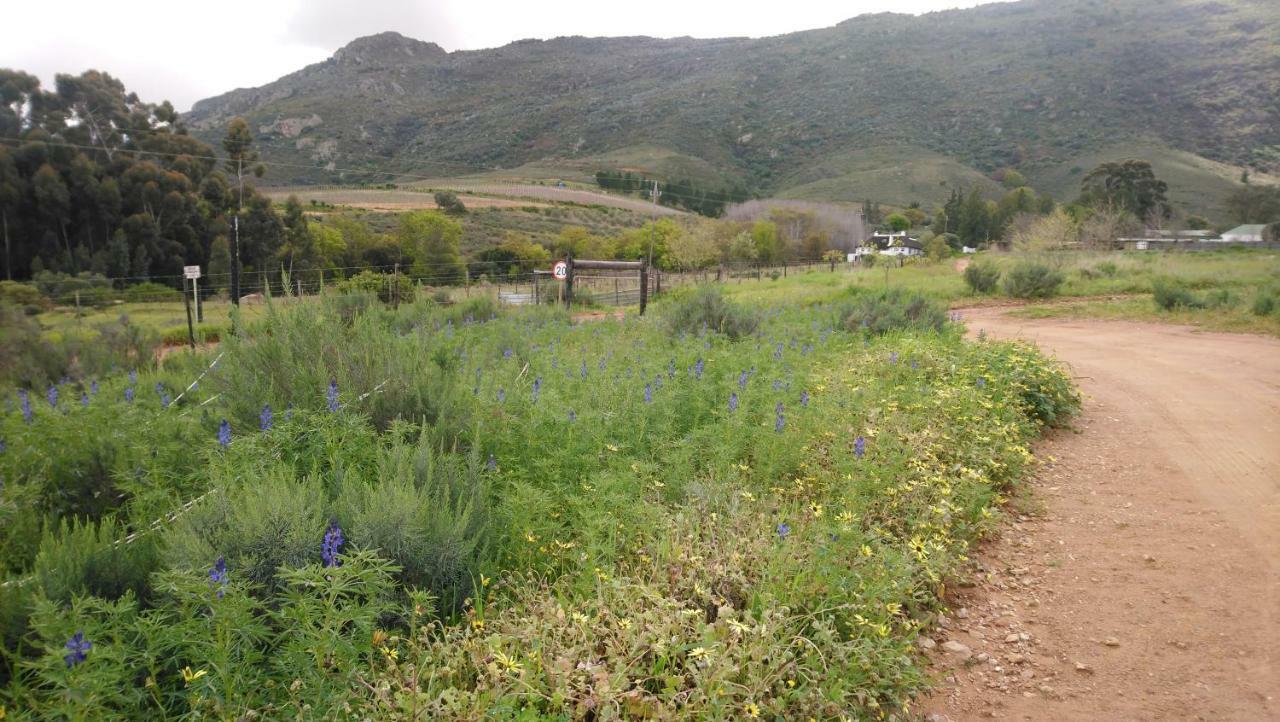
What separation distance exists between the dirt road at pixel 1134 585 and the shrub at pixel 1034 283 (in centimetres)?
1267

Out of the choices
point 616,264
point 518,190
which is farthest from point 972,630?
point 518,190

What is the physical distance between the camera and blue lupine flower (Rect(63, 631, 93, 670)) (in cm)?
179

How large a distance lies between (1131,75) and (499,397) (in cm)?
11878

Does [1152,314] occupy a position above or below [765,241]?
below

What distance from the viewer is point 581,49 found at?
15900cm

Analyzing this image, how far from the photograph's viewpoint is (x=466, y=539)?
3.12 metres

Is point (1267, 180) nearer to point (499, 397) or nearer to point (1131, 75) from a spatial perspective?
point (1131, 75)

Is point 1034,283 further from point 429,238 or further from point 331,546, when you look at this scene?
point 429,238

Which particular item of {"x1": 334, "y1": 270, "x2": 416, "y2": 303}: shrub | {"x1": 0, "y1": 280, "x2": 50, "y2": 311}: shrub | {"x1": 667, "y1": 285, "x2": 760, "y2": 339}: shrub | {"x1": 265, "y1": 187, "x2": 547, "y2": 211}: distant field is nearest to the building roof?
{"x1": 265, "y1": 187, "x2": 547, "y2": 211}: distant field

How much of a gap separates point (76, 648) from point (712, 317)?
9.01 meters

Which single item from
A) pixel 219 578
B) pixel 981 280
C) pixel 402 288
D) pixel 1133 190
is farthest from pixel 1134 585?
pixel 1133 190

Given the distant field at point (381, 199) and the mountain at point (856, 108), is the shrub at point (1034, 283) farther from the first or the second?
the mountain at point (856, 108)

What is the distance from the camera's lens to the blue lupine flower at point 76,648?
179 cm

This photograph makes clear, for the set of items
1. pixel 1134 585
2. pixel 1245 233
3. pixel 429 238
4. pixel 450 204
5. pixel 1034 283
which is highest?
pixel 450 204
